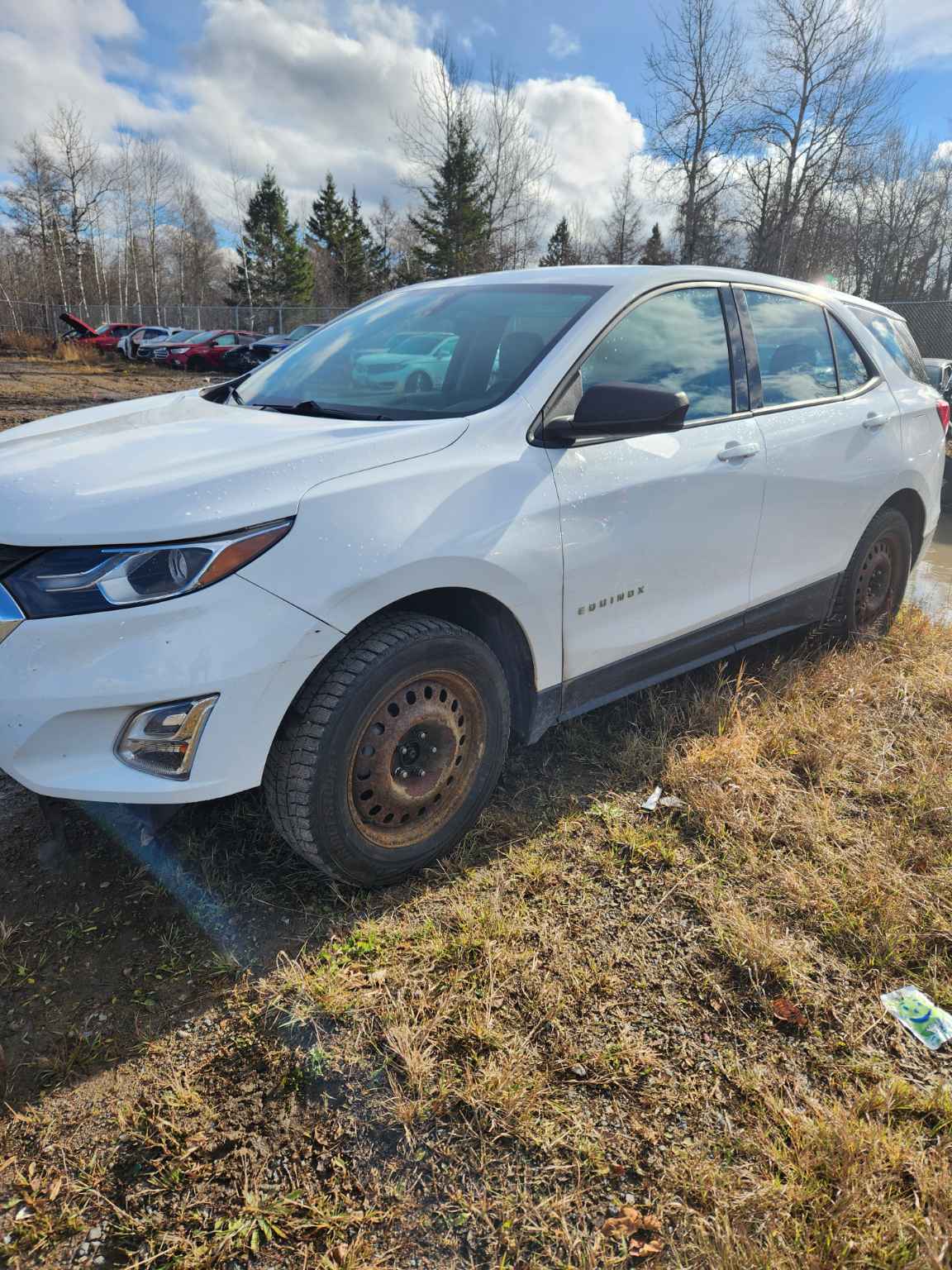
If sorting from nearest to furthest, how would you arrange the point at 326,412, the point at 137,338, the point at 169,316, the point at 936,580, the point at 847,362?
the point at 326,412 < the point at 847,362 < the point at 936,580 < the point at 137,338 < the point at 169,316

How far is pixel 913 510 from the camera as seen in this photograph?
418cm

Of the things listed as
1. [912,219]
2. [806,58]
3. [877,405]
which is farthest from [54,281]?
[877,405]

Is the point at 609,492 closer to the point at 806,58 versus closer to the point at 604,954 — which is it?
the point at 604,954

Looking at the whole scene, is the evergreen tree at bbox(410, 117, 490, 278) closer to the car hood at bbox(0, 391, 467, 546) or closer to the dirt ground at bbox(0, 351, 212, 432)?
the dirt ground at bbox(0, 351, 212, 432)

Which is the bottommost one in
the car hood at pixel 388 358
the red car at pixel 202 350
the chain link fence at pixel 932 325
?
the car hood at pixel 388 358

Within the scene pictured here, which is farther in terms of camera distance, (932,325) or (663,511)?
(932,325)

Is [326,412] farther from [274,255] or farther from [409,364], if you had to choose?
[274,255]

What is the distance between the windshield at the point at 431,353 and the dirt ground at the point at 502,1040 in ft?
4.58

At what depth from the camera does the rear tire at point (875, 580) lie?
3889mm

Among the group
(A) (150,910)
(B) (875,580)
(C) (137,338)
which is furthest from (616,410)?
(C) (137,338)

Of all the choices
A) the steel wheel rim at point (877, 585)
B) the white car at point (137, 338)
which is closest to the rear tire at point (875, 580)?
the steel wheel rim at point (877, 585)

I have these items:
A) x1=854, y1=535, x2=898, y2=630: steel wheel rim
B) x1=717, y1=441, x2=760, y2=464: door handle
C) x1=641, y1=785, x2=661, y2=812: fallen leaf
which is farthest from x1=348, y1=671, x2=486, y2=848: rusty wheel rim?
x1=854, y1=535, x2=898, y2=630: steel wheel rim

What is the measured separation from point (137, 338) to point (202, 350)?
5436 millimetres

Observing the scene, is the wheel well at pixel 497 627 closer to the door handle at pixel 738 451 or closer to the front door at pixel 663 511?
the front door at pixel 663 511
